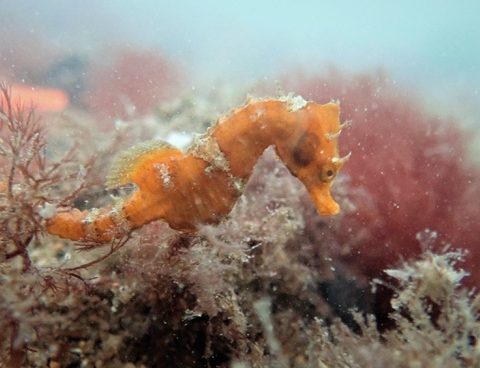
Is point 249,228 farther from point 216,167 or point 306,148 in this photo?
point 306,148

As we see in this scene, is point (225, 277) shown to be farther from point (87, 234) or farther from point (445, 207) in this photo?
point (445, 207)

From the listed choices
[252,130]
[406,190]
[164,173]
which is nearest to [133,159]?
[164,173]

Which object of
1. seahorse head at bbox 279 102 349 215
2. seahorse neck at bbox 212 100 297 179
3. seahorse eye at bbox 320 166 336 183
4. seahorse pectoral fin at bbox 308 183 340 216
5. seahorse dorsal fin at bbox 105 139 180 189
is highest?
seahorse dorsal fin at bbox 105 139 180 189

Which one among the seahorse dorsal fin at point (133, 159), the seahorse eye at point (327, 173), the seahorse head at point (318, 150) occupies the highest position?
the seahorse dorsal fin at point (133, 159)

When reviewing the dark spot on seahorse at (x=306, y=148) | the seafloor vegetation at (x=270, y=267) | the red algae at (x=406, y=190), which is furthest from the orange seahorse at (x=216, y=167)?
the red algae at (x=406, y=190)

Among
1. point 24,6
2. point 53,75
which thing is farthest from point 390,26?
point 53,75

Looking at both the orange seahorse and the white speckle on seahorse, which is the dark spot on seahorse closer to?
the orange seahorse

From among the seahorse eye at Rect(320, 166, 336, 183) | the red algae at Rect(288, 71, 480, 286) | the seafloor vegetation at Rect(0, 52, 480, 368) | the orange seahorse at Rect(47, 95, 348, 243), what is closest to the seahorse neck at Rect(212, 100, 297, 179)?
the orange seahorse at Rect(47, 95, 348, 243)

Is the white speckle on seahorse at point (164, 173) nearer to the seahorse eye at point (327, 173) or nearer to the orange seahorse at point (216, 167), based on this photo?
the orange seahorse at point (216, 167)
